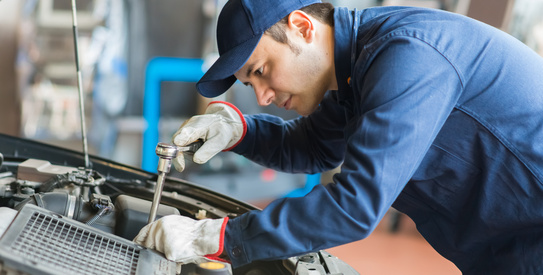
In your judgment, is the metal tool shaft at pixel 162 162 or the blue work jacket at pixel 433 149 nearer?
the blue work jacket at pixel 433 149

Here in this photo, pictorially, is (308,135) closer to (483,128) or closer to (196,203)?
(196,203)

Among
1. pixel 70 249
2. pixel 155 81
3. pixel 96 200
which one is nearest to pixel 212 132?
pixel 96 200

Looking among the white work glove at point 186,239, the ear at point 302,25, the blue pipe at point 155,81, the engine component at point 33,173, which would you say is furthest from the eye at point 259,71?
the blue pipe at point 155,81

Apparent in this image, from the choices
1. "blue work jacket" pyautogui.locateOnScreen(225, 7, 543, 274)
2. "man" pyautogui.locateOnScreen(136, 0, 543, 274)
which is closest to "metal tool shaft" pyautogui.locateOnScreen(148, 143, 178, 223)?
"man" pyautogui.locateOnScreen(136, 0, 543, 274)

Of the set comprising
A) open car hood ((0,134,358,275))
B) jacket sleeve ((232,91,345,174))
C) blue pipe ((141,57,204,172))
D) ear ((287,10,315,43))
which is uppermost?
ear ((287,10,315,43))

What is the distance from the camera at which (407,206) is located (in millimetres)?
1229

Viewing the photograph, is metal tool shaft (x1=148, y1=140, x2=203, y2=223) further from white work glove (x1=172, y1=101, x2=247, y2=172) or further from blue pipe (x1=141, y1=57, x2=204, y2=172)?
blue pipe (x1=141, y1=57, x2=204, y2=172)

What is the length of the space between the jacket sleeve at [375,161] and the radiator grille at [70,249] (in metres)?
0.22

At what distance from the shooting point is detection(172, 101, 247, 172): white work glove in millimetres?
1267

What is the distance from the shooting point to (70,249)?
0.88 meters

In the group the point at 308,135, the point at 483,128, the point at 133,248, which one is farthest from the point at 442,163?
the point at 133,248

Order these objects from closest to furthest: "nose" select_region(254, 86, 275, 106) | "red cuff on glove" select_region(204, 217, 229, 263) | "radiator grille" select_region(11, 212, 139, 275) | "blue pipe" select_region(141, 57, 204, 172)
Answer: "radiator grille" select_region(11, 212, 139, 275), "red cuff on glove" select_region(204, 217, 229, 263), "nose" select_region(254, 86, 275, 106), "blue pipe" select_region(141, 57, 204, 172)

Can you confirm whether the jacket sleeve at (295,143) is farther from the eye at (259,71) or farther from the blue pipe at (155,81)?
the blue pipe at (155,81)

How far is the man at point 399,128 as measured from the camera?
2.91 feet
